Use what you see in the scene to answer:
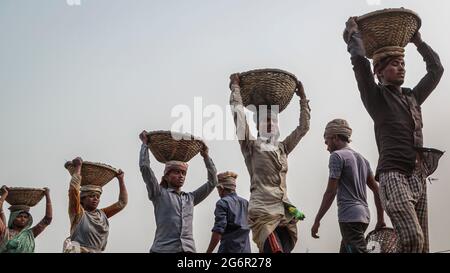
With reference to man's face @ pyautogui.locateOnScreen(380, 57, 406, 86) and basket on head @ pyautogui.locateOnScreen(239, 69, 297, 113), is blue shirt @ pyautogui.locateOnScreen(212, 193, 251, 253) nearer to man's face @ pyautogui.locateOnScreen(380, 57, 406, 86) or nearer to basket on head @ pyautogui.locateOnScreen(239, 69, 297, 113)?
basket on head @ pyautogui.locateOnScreen(239, 69, 297, 113)

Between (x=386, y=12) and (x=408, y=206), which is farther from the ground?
(x=386, y=12)

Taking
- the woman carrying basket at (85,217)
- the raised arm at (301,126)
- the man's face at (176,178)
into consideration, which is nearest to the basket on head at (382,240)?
the raised arm at (301,126)

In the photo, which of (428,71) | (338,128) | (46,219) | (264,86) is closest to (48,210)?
(46,219)

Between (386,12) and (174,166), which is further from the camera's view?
(174,166)

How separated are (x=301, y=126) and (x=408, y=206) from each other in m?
2.03

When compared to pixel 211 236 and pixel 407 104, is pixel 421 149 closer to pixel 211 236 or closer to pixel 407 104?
pixel 407 104

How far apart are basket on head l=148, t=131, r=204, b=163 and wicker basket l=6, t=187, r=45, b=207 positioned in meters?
3.23

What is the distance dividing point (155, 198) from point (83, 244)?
1168mm

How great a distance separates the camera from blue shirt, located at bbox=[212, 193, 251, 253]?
271 inches

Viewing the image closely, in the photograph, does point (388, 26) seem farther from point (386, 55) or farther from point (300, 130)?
point (300, 130)

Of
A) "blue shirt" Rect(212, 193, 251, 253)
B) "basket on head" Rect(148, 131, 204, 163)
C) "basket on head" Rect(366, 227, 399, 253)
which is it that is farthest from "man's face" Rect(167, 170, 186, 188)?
"basket on head" Rect(366, 227, 399, 253)

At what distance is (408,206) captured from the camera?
4.54 m

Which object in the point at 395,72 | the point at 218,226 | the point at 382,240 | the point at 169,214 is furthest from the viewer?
the point at 218,226
